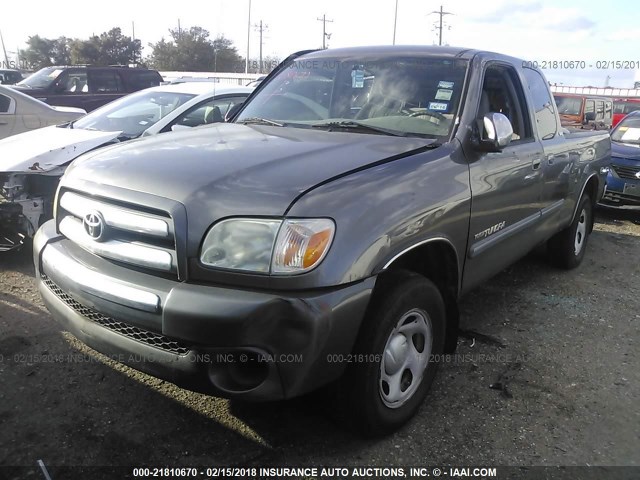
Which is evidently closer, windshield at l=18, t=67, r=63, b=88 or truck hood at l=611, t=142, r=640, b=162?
truck hood at l=611, t=142, r=640, b=162

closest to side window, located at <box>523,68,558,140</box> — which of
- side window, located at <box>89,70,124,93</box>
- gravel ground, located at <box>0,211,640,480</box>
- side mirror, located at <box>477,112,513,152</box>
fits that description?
side mirror, located at <box>477,112,513,152</box>

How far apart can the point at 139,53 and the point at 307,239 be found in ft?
197

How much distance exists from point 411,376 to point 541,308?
2.19m

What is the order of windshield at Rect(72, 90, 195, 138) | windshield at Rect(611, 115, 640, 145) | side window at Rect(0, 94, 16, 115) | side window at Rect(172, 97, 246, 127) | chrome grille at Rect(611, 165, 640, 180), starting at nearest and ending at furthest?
side window at Rect(172, 97, 246, 127) < windshield at Rect(72, 90, 195, 138) < side window at Rect(0, 94, 16, 115) < chrome grille at Rect(611, 165, 640, 180) < windshield at Rect(611, 115, 640, 145)

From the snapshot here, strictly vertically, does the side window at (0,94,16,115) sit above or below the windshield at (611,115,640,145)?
above

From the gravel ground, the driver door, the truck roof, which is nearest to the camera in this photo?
the gravel ground

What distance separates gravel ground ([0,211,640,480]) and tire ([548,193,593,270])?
1.27 metres

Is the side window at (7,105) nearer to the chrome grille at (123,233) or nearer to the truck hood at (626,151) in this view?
the chrome grille at (123,233)

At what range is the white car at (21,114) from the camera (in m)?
7.36

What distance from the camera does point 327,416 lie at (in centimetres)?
258

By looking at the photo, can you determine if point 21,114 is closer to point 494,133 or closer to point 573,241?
point 494,133

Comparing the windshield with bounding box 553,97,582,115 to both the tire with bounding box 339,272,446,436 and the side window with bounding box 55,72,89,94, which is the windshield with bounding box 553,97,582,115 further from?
the tire with bounding box 339,272,446,436

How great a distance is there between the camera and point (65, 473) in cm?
238

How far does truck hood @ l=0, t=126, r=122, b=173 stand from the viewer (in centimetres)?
484
